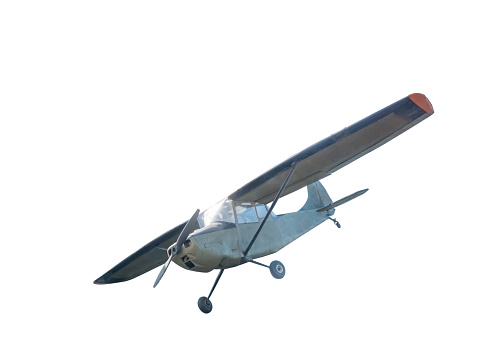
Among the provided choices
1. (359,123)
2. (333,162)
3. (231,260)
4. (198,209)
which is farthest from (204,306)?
(359,123)

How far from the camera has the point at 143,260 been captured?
13469mm

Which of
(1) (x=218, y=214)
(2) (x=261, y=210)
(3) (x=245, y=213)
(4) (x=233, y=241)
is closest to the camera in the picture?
(4) (x=233, y=241)

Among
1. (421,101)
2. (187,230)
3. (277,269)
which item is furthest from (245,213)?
(421,101)

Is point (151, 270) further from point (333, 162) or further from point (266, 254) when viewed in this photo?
point (333, 162)

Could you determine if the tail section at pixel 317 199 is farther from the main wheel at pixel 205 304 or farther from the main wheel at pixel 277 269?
the main wheel at pixel 205 304

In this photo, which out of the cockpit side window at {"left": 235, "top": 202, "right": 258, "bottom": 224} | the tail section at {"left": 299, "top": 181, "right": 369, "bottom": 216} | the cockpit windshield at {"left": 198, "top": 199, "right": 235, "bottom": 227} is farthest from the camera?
the tail section at {"left": 299, "top": 181, "right": 369, "bottom": 216}

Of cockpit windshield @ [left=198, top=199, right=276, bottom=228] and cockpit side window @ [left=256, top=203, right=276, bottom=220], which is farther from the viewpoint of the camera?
cockpit side window @ [left=256, top=203, right=276, bottom=220]

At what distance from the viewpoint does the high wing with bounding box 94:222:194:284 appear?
12.8 metres

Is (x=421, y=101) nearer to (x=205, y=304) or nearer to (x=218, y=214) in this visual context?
(x=218, y=214)

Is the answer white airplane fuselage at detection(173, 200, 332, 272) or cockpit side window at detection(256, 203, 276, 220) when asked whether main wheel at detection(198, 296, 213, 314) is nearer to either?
white airplane fuselage at detection(173, 200, 332, 272)

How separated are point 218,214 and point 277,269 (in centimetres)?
176

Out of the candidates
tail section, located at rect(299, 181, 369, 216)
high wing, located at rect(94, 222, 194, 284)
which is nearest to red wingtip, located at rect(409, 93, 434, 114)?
tail section, located at rect(299, 181, 369, 216)

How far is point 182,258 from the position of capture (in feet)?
32.5

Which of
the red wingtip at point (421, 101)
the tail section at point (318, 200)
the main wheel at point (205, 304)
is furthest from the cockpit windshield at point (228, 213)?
the red wingtip at point (421, 101)
